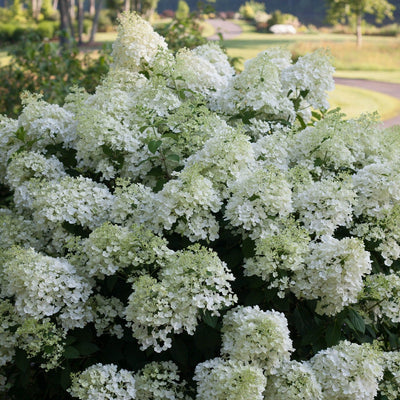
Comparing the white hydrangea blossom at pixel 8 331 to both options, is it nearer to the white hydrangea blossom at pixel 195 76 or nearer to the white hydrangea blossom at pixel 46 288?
the white hydrangea blossom at pixel 46 288

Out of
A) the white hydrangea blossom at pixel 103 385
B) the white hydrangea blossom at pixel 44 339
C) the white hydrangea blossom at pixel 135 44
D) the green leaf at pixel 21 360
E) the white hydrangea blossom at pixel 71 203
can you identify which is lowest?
the green leaf at pixel 21 360

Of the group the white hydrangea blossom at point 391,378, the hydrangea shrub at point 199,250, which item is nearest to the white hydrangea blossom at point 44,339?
the hydrangea shrub at point 199,250

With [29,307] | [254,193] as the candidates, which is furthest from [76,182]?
[254,193]

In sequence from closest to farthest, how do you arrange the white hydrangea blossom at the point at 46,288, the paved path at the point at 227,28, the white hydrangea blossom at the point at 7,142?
1. the white hydrangea blossom at the point at 46,288
2. the white hydrangea blossom at the point at 7,142
3. the paved path at the point at 227,28

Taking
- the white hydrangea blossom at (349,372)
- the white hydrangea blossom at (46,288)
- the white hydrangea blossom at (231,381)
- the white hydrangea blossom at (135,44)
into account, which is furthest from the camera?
the white hydrangea blossom at (135,44)

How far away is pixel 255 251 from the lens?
2682 millimetres

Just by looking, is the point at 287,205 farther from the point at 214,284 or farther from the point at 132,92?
the point at 132,92

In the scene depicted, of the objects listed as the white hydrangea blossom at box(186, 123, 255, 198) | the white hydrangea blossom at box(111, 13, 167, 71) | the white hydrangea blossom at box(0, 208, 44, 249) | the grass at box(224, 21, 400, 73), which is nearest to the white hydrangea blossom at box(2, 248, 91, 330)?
the white hydrangea blossom at box(0, 208, 44, 249)

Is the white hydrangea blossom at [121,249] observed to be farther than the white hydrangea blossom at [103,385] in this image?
Yes

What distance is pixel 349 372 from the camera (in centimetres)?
245

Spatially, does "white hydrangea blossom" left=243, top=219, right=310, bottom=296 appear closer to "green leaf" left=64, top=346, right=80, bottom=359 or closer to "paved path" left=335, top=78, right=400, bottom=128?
"green leaf" left=64, top=346, right=80, bottom=359

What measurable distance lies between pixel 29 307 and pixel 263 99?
68.0 inches

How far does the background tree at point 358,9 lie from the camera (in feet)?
58.7

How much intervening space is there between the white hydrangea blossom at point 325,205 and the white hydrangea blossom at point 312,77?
978 mm
